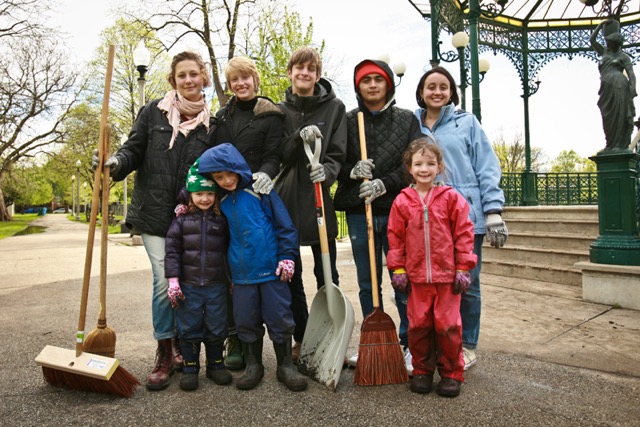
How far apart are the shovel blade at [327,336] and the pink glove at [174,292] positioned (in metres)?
0.85

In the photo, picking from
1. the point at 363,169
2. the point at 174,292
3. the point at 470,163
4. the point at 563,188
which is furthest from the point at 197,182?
the point at 563,188

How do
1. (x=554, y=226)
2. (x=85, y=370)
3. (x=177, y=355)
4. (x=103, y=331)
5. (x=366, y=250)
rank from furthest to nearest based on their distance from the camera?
(x=554, y=226), (x=366, y=250), (x=177, y=355), (x=103, y=331), (x=85, y=370)

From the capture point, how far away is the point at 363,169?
9.68 ft

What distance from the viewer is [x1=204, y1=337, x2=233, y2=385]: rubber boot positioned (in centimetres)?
281

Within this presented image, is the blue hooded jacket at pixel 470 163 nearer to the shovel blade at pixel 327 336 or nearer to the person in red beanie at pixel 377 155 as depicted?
the person in red beanie at pixel 377 155

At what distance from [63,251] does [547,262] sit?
11004 millimetres

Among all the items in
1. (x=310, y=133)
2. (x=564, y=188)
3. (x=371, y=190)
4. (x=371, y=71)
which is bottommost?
(x=564, y=188)

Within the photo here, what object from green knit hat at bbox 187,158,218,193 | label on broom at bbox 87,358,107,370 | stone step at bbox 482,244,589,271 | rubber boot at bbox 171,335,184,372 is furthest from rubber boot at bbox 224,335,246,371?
stone step at bbox 482,244,589,271

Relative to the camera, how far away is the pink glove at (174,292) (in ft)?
8.95

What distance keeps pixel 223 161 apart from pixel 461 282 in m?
1.55

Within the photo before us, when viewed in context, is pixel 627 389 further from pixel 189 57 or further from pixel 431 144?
pixel 189 57

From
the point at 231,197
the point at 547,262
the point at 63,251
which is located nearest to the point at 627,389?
the point at 231,197

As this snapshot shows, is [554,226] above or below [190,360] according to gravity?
above

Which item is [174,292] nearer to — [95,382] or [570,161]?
[95,382]
